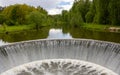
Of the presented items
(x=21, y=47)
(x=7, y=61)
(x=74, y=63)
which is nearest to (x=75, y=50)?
(x=74, y=63)

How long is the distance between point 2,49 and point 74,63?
4262 mm

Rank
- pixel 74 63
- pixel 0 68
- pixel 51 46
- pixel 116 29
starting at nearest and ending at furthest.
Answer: pixel 0 68
pixel 74 63
pixel 51 46
pixel 116 29

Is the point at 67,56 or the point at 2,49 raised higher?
the point at 2,49

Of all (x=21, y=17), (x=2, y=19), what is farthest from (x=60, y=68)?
(x=21, y=17)

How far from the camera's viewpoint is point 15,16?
4359 cm

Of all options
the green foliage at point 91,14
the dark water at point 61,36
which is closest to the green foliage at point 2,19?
the dark water at point 61,36

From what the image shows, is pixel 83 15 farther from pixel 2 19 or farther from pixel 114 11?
pixel 2 19

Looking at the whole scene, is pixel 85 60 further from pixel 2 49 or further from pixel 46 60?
pixel 2 49

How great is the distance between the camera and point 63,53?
Answer: 528 inches

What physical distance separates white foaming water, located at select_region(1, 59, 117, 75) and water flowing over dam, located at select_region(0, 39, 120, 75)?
53 millimetres

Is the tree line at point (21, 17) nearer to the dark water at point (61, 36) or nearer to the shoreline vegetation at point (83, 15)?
the shoreline vegetation at point (83, 15)

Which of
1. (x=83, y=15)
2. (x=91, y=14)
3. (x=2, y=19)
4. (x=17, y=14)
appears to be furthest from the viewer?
(x=83, y=15)

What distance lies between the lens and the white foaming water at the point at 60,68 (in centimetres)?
1037

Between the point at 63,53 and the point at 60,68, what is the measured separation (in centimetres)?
246
